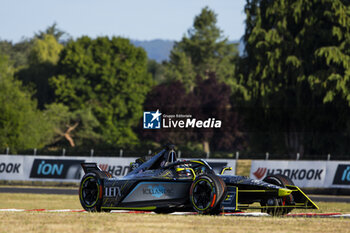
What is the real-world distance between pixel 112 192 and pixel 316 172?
19.0 meters

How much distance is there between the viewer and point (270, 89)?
45.2m

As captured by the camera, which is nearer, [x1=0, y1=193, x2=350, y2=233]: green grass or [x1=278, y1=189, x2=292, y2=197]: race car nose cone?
[x1=0, y1=193, x2=350, y2=233]: green grass

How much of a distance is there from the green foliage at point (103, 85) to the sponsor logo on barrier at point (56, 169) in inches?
1785

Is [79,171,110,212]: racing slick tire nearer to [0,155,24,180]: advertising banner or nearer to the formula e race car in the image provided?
the formula e race car

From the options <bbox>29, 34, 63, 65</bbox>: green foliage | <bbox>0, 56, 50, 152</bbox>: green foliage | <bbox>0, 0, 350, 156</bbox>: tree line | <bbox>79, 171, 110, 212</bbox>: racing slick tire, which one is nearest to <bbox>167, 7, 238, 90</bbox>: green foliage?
<bbox>0, 0, 350, 156</bbox>: tree line

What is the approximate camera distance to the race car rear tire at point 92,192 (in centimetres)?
1540

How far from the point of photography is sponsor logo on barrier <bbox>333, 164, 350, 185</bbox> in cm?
3166

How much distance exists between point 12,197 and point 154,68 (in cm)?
12628

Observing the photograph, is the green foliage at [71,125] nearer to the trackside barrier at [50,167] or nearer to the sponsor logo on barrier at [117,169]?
the trackside barrier at [50,167]

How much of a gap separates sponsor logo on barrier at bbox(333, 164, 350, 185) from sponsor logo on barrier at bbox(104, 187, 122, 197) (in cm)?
1901

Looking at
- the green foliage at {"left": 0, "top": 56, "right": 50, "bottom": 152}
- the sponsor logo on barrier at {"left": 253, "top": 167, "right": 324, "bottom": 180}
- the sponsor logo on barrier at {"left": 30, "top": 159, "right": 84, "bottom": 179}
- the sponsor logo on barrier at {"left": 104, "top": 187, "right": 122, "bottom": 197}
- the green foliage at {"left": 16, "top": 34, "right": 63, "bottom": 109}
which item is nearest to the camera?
the sponsor logo on barrier at {"left": 104, "top": 187, "right": 122, "bottom": 197}

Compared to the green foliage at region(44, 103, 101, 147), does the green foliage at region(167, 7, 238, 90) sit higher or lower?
higher

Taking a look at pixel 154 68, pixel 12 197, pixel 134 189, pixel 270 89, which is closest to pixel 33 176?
pixel 12 197

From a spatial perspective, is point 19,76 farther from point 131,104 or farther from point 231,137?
point 231,137
